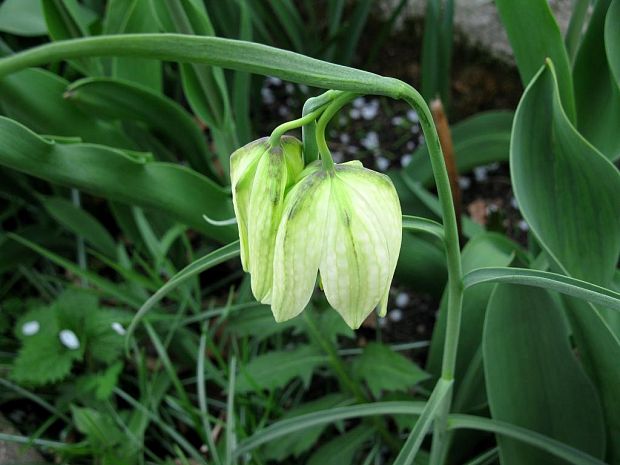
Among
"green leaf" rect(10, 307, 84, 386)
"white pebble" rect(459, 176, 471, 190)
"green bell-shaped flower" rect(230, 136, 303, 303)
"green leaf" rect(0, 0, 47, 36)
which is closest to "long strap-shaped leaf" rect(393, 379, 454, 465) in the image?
"green bell-shaped flower" rect(230, 136, 303, 303)

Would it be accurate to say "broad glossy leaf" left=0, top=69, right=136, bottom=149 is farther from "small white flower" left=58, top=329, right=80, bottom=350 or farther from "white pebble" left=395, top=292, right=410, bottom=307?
"white pebble" left=395, top=292, right=410, bottom=307

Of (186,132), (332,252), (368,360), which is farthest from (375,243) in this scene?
(186,132)

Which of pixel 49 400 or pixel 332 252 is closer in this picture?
pixel 332 252

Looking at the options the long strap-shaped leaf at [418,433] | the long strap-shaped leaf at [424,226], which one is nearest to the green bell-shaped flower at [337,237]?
the long strap-shaped leaf at [424,226]

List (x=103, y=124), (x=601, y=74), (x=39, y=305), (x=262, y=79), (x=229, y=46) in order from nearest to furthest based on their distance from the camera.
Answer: (x=229, y=46), (x=601, y=74), (x=103, y=124), (x=39, y=305), (x=262, y=79)

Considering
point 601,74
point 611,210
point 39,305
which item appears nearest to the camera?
point 611,210

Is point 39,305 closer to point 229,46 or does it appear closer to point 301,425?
point 301,425
